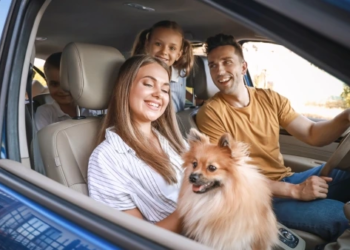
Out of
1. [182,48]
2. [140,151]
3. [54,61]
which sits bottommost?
[140,151]

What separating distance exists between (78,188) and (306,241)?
50.4 inches

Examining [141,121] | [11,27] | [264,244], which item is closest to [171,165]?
[141,121]

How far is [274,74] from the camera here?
12.6 ft

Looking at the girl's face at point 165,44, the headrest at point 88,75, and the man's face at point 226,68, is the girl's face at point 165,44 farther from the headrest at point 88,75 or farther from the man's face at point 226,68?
the headrest at point 88,75

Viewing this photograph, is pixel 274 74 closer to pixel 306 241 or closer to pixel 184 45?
pixel 184 45

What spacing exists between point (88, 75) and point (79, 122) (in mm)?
309

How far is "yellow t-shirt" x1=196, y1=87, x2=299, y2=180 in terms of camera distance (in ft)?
9.37

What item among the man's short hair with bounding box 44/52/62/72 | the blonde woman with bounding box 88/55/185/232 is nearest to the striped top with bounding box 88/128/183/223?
the blonde woman with bounding box 88/55/185/232

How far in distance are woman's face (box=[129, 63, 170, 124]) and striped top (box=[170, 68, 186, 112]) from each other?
90 cm

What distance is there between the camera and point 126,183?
209cm

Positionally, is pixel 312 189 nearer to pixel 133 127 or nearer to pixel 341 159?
pixel 341 159

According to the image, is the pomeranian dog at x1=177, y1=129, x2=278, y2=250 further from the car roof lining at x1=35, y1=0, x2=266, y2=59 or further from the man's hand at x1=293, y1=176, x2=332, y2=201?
the car roof lining at x1=35, y1=0, x2=266, y2=59

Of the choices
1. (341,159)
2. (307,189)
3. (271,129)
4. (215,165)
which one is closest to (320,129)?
(271,129)

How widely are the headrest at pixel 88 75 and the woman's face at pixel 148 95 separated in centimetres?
25
